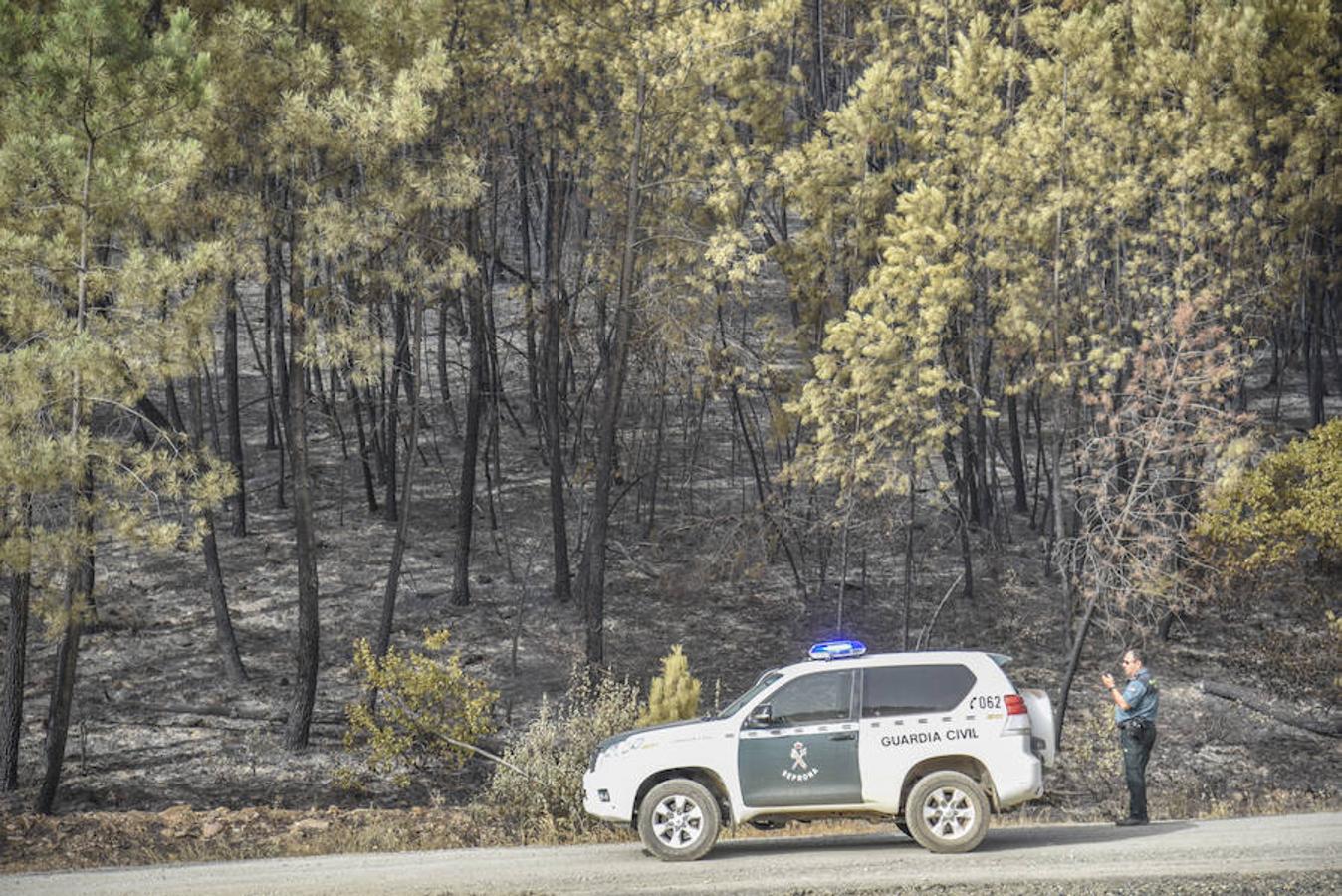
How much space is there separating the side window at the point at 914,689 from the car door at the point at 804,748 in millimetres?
183

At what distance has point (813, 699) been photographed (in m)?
13.2

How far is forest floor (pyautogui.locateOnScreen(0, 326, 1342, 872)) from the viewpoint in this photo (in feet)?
67.5

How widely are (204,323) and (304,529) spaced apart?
16.7 ft

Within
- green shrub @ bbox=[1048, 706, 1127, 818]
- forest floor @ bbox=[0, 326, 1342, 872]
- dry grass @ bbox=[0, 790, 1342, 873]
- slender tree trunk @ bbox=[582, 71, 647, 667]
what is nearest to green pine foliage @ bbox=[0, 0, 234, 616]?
dry grass @ bbox=[0, 790, 1342, 873]

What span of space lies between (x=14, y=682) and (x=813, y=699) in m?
11.2

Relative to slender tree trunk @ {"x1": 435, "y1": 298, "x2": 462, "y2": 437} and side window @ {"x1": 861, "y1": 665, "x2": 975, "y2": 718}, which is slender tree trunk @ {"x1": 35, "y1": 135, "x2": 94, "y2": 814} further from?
slender tree trunk @ {"x1": 435, "y1": 298, "x2": 462, "y2": 437}

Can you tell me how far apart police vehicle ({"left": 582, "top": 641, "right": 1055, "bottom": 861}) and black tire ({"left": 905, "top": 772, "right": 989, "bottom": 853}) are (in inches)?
0.4

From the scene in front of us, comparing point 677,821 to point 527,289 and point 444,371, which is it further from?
point 444,371

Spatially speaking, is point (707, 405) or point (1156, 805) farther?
point (707, 405)

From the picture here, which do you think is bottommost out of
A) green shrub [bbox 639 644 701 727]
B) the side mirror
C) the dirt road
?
the dirt road

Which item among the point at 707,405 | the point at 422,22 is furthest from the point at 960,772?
the point at 707,405

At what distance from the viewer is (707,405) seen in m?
42.7

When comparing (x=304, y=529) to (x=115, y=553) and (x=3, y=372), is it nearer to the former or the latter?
(x=3, y=372)

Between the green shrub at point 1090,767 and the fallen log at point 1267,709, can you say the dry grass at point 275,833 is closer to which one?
the green shrub at point 1090,767
